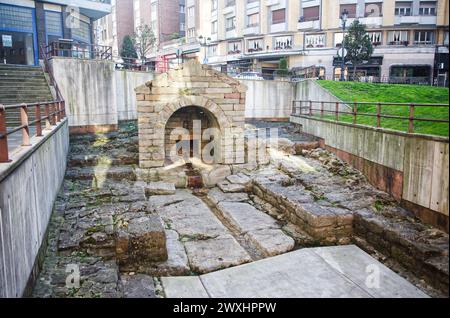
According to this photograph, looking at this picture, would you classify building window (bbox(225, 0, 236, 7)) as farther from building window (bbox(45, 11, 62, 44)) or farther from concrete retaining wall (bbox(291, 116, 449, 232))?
concrete retaining wall (bbox(291, 116, 449, 232))

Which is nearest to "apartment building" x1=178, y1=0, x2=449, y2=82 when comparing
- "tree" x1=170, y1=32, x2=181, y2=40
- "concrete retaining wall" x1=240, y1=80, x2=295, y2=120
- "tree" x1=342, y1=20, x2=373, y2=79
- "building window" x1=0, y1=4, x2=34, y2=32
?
"tree" x1=342, y1=20, x2=373, y2=79

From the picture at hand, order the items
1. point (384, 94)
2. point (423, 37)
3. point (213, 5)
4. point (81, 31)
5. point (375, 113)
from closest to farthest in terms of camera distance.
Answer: point (375, 113) < point (384, 94) < point (81, 31) < point (423, 37) < point (213, 5)

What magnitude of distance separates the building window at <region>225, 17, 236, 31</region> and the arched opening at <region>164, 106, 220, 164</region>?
3097 cm

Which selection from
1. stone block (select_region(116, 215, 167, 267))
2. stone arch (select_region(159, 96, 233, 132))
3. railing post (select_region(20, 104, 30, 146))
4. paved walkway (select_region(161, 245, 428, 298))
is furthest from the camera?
stone arch (select_region(159, 96, 233, 132))

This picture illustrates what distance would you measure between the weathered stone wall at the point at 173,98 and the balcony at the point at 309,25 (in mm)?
25533

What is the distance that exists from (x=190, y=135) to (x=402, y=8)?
91.4 feet

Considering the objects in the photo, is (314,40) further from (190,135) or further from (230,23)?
(190,135)

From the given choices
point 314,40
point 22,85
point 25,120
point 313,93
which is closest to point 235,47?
point 314,40

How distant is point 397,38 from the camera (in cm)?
3350

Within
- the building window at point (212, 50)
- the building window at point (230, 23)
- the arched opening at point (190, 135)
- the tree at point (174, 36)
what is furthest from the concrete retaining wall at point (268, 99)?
the tree at point (174, 36)

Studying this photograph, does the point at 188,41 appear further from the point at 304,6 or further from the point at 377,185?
the point at 377,185

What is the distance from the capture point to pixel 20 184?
4848mm

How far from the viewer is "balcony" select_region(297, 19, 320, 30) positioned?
34875 millimetres

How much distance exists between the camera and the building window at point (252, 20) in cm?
3966
